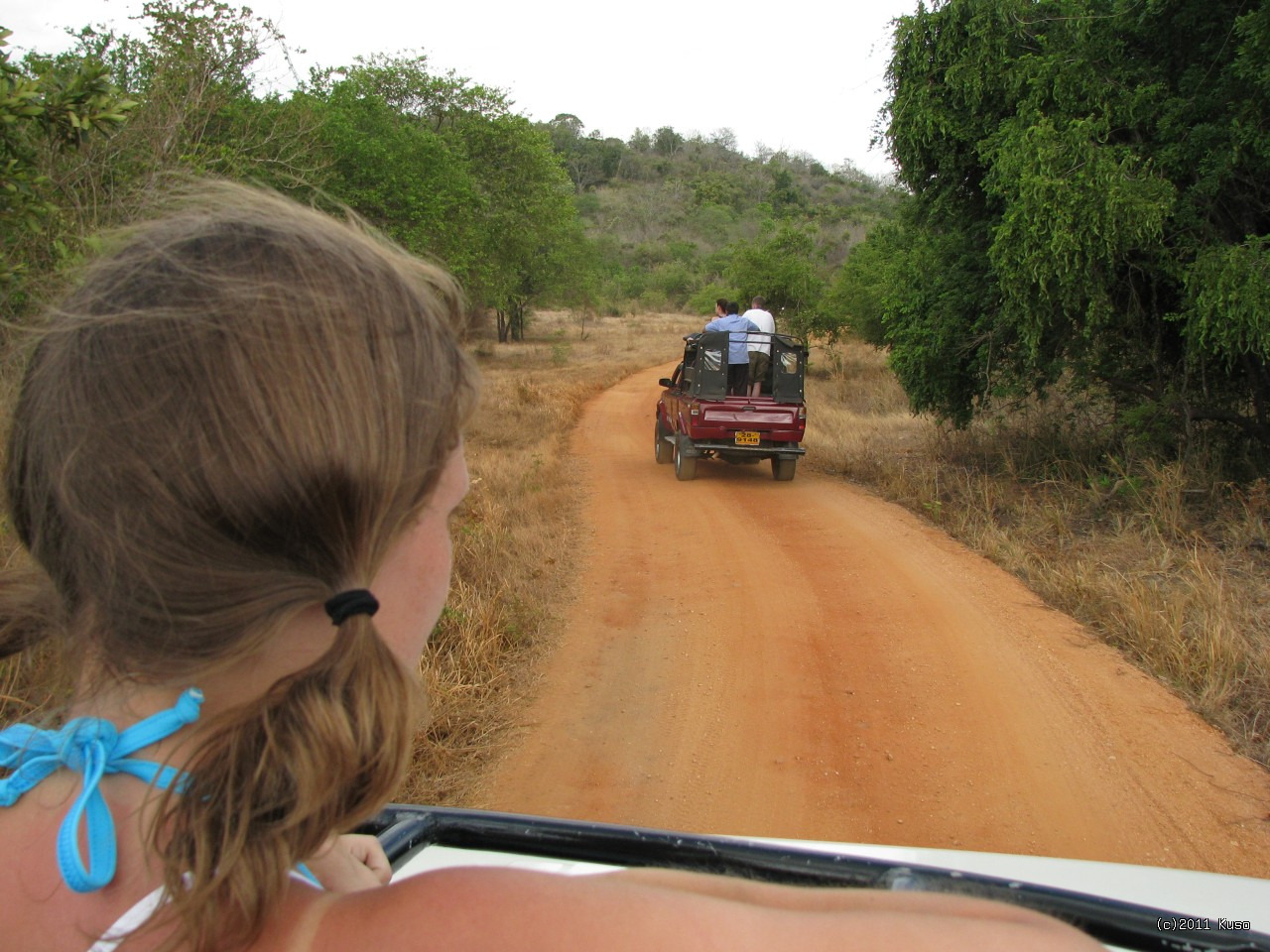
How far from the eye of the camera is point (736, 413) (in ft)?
35.5

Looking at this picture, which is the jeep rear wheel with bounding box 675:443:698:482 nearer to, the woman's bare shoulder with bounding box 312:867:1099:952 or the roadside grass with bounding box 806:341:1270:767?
the roadside grass with bounding box 806:341:1270:767

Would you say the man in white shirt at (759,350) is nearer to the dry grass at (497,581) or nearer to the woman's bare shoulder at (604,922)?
the dry grass at (497,581)

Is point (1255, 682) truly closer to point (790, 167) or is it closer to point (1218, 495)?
point (1218, 495)

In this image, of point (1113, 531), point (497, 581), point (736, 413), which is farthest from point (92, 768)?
point (736, 413)

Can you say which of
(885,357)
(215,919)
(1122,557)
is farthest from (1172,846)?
(885,357)

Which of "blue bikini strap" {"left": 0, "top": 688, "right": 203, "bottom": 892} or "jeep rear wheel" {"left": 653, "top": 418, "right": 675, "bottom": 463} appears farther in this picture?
"jeep rear wheel" {"left": 653, "top": 418, "right": 675, "bottom": 463}

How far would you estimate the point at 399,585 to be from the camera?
42.1 inches

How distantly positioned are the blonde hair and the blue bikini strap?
0.04 m

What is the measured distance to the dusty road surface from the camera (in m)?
3.87

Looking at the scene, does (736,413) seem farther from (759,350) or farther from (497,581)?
(497,581)

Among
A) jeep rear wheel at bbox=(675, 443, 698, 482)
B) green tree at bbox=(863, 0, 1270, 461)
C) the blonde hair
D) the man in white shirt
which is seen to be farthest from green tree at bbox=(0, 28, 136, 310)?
the man in white shirt

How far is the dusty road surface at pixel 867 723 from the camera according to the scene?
387 centimetres

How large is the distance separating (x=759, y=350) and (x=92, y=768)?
10985 mm

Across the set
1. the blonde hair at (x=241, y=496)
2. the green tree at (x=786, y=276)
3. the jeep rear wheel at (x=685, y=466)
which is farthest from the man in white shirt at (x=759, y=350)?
the blonde hair at (x=241, y=496)
